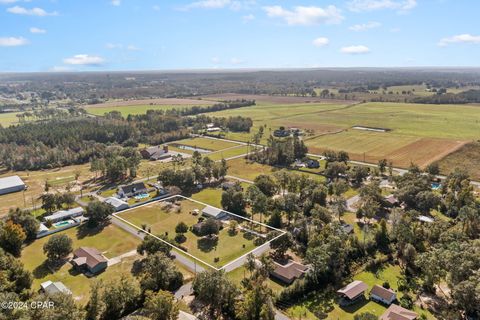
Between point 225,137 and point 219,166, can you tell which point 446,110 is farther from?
point 219,166

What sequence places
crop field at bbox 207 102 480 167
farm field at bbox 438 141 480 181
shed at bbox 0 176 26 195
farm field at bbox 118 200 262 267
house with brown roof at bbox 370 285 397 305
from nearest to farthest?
1. house with brown roof at bbox 370 285 397 305
2. farm field at bbox 118 200 262 267
3. shed at bbox 0 176 26 195
4. farm field at bbox 438 141 480 181
5. crop field at bbox 207 102 480 167

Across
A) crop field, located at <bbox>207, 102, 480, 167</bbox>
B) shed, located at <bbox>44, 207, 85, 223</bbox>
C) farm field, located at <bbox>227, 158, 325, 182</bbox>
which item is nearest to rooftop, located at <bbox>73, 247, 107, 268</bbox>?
shed, located at <bbox>44, 207, 85, 223</bbox>

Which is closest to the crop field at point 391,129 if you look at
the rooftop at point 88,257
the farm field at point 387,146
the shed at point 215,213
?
the farm field at point 387,146

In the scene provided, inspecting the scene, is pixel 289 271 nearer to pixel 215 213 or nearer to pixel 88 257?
pixel 215 213

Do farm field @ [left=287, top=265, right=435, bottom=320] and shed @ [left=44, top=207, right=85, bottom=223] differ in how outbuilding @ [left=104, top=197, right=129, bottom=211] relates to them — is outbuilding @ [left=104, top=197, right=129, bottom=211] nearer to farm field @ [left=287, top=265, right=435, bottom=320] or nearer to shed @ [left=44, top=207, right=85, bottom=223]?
shed @ [left=44, top=207, right=85, bottom=223]

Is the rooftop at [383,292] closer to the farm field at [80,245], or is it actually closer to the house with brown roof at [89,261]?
the farm field at [80,245]

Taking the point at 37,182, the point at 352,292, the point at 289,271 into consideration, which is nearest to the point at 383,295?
the point at 352,292

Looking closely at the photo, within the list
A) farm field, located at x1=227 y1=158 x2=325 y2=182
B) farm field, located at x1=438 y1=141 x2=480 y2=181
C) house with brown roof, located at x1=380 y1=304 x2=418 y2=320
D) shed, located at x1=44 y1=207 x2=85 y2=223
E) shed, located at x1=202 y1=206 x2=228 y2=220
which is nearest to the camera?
house with brown roof, located at x1=380 y1=304 x2=418 y2=320

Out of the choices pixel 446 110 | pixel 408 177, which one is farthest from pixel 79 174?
pixel 446 110
